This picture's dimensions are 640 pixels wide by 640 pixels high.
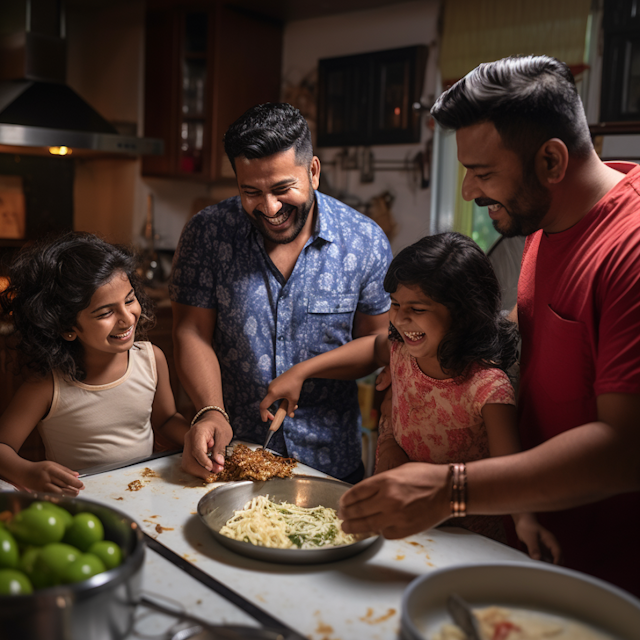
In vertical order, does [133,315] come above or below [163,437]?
above

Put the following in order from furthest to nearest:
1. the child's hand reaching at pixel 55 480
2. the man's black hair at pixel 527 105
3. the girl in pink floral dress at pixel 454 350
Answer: the girl in pink floral dress at pixel 454 350 → the child's hand reaching at pixel 55 480 → the man's black hair at pixel 527 105

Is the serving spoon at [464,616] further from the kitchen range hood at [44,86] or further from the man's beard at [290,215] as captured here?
the kitchen range hood at [44,86]

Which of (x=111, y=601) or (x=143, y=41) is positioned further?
(x=143, y=41)

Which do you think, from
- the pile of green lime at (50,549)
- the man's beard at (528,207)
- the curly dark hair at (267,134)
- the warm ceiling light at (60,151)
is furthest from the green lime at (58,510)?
the warm ceiling light at (60,151)

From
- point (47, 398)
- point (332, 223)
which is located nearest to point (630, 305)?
point (332, 223)

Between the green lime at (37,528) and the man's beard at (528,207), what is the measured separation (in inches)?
39.2

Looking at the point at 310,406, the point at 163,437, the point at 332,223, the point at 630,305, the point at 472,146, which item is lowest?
the point at 163,437

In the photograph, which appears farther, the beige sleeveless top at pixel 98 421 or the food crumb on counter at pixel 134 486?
the beige sleeveless top at pixel 98 421

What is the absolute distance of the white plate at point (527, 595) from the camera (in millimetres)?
909

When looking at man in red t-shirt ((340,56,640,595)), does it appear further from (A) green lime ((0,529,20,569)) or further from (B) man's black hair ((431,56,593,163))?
(A) green lime ((0,529,20,569))

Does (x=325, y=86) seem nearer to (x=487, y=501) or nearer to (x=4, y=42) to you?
(x=4, y=42)

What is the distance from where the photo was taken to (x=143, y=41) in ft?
14.9

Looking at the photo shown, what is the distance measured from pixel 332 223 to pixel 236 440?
74 centimetres

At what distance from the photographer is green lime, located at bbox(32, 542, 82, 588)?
862mm
